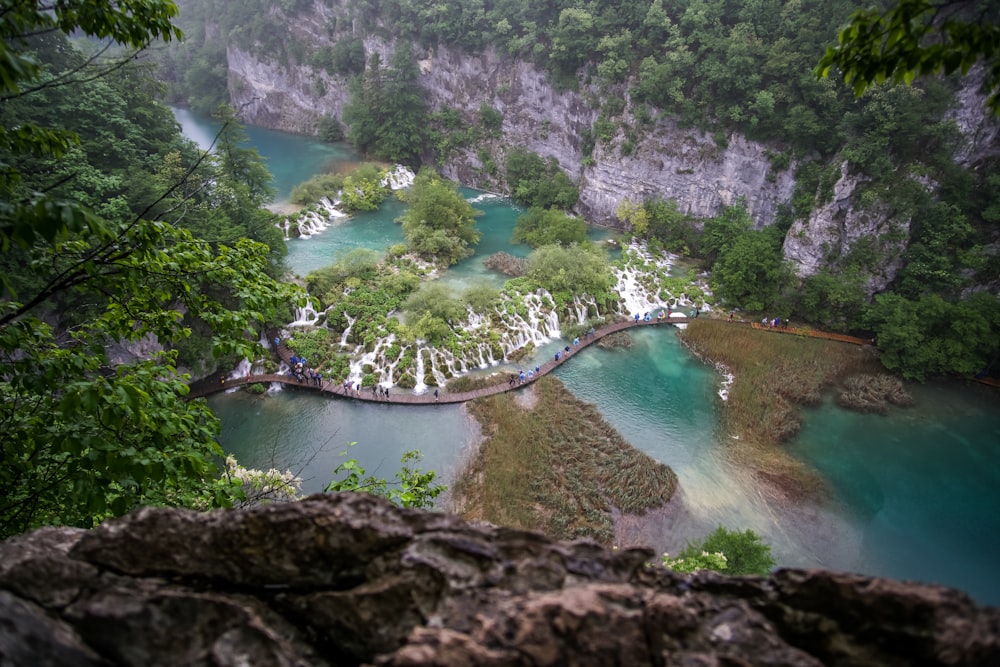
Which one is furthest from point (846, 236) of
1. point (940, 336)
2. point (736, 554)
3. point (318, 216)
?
point (318, 216)

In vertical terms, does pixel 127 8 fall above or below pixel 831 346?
above

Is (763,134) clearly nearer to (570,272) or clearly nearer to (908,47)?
(570,272)

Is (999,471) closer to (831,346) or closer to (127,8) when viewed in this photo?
(831,346)

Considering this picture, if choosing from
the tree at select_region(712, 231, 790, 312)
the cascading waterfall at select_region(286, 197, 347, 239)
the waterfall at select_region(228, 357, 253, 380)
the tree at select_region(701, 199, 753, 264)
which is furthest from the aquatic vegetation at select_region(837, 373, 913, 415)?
the cascading waterfall at select_region(286, 197, 347, 239)

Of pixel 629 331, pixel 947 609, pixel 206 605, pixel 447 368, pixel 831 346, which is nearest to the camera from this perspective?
pixel 947 609

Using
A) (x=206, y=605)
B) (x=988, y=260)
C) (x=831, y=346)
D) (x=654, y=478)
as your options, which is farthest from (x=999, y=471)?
(x=206, y=605)

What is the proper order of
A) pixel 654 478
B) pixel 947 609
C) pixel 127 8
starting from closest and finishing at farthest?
pixel 947 609
pixel 127 8
pixel 654 478

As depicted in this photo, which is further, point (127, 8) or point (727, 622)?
point (127, 8)
